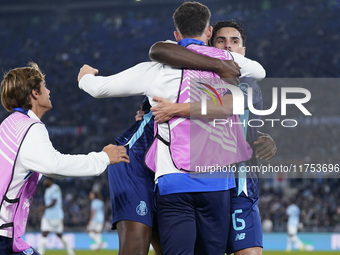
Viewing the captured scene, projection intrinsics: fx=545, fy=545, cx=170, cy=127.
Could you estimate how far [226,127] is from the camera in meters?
3.52

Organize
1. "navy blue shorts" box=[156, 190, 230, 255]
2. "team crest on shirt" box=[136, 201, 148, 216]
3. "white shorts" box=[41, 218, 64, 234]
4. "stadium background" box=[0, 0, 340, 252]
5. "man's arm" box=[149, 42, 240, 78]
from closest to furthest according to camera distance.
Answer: "navy blue shorts" box=[156, 190, 230, 255]
"man's arm" box=[149, 42, 240, 78]
"team crest on shirt" box=[136, 201, 148, 216]
"white shorts" box=[41, 218, 64, 234]
"stadium background" box=[0, 0, 340, 252]

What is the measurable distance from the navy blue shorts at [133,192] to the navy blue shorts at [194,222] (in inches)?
15.1

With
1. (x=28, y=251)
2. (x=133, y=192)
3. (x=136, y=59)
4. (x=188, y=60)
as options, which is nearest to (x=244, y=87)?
(x=188, y=60)

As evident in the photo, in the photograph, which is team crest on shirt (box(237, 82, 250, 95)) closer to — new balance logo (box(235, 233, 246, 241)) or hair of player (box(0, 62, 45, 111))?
new balance logo (box(235, 233, 246, 241))

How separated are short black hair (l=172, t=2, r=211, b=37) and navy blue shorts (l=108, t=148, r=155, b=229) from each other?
986 millimetres

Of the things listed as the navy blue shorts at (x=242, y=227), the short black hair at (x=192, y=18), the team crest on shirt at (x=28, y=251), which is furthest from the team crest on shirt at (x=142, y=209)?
the short black hair at (x=192, y=18)

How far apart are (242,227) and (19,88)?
70.6 inches

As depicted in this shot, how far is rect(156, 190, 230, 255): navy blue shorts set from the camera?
130 inches

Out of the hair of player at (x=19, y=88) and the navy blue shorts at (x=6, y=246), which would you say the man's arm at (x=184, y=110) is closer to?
the hair of player at (x=19, y=88)

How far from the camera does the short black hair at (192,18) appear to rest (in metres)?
3.46

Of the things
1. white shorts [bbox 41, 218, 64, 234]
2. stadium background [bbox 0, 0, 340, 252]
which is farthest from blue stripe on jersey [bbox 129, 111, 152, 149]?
stadium background [bbox 0, 0, 340, 252]

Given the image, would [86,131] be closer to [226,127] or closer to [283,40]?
[283,40]

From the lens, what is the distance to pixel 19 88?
3.53 meters

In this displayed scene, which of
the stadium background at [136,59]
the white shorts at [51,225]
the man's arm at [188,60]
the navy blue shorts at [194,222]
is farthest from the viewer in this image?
the stadium background at [136,59]
